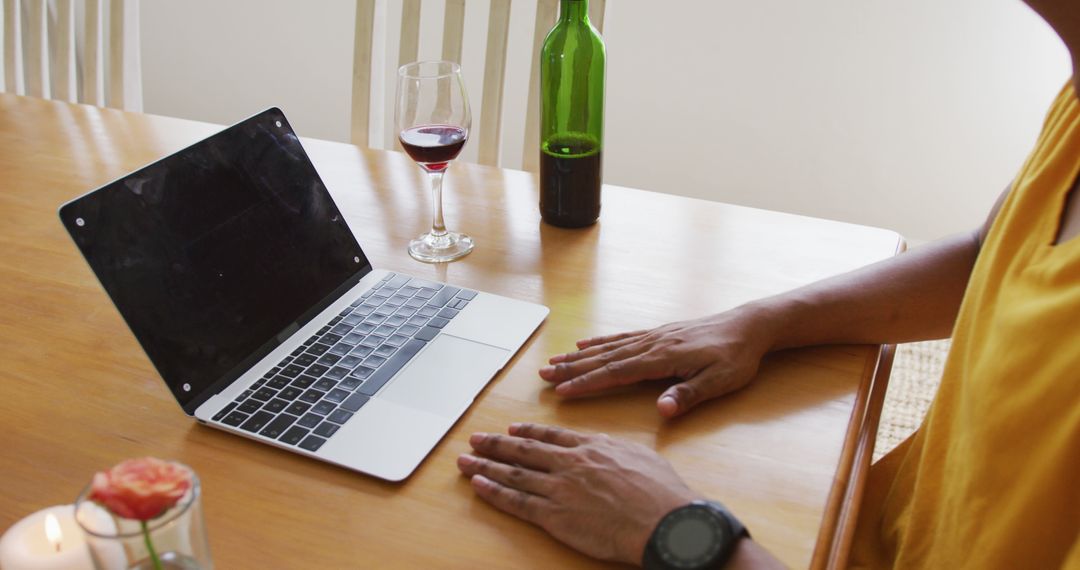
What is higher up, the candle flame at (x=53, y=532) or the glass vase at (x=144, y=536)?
the glass vase at (x=144, y=536)

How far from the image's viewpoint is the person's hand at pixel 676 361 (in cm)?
83

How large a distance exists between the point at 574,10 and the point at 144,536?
772 mm

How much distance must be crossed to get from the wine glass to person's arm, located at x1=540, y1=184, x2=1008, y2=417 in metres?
0.30

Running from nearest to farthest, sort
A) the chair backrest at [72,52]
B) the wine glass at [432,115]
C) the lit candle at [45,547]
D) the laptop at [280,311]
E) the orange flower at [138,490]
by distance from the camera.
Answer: the orange flower at [138,490]
the lit candle at [45,547]
the laptop at [280,311]
the wine glass at [432,115]
the chair backrest at [72,52]

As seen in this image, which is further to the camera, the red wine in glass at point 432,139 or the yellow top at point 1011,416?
the red wine in glass at point 432,139

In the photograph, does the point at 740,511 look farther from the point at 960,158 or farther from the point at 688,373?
the point at 960,158

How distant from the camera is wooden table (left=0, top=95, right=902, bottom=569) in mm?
692

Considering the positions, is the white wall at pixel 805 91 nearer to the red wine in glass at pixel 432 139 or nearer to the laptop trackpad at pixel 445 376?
the red wine in glass at pixel 432 139

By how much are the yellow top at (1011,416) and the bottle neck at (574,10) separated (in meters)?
0.49

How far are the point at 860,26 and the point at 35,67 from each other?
1940mm

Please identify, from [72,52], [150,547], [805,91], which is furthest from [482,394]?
[805,91]

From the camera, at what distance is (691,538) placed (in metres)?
0.67

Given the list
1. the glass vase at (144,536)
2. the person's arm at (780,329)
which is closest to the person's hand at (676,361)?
the person's arm at (780,329)

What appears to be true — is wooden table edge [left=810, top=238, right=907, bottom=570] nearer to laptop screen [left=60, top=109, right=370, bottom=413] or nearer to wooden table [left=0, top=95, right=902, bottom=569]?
wooden table [left=0, top=95, right=902, bottom=569]
